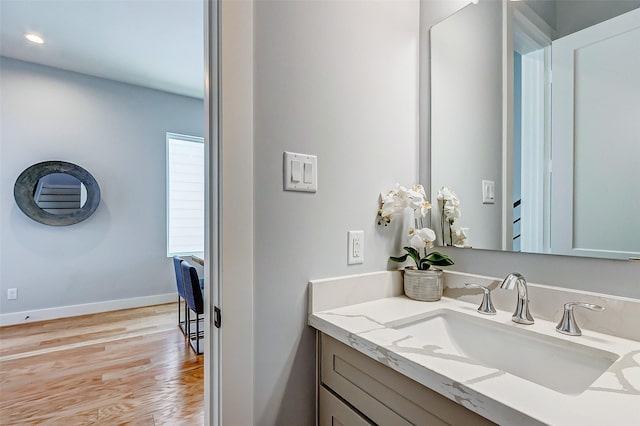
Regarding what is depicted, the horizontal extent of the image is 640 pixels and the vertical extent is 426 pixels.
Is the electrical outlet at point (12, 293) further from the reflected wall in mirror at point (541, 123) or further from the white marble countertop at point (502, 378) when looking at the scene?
the reflected wall in mirror at point (541, 123)

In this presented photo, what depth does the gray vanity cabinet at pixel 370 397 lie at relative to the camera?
592mm

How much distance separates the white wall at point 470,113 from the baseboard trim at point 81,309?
364 centimetres

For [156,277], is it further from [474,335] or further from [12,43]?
[474,335]

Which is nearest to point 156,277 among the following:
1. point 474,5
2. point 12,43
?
point 12,43

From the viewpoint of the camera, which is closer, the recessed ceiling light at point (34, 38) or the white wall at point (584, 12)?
the white wall at point (584, 12)

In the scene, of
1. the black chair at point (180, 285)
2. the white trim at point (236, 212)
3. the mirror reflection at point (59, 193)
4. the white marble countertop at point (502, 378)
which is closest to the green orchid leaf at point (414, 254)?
the white marble countertop at point (502, 378)

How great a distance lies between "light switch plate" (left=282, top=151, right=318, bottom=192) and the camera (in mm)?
910

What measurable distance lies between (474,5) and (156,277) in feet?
13.1

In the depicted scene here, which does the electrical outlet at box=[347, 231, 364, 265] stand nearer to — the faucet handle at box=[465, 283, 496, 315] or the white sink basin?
the white sink basin

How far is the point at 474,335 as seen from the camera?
91 cm

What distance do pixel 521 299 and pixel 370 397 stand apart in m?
0.51

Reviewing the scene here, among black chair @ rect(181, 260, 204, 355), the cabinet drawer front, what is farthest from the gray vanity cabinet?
black chair @ rect(181, 260, 204, 355)

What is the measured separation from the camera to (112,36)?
2.59 meters

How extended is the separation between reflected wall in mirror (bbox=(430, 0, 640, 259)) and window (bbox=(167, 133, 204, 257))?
351 centimetres
